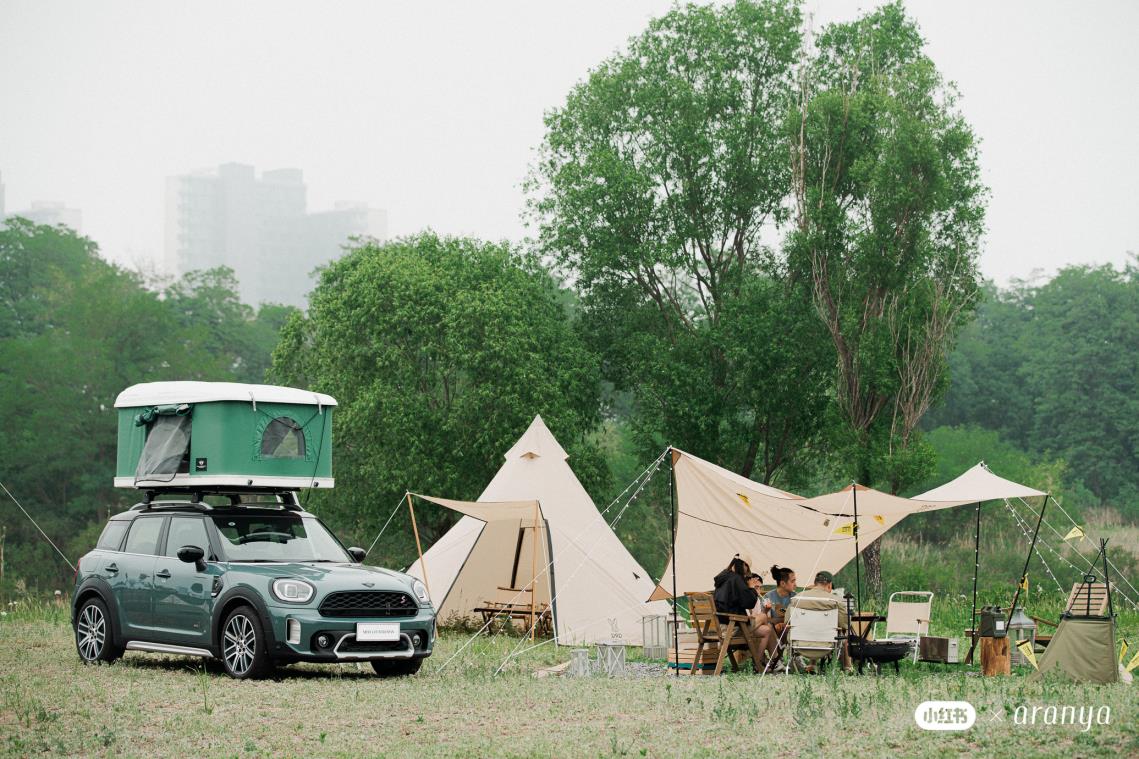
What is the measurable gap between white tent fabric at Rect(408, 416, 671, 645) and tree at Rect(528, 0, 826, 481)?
975cm

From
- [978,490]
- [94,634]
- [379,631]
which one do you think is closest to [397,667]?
[379,631]

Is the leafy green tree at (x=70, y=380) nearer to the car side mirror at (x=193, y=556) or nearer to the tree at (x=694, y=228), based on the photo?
the tree at (x=694, y=228)

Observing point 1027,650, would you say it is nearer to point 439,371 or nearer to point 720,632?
point 720,632

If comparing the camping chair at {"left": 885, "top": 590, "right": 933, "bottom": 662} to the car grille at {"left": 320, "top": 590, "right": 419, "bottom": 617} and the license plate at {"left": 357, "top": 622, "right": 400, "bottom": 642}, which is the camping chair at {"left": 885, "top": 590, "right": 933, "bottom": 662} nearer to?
the car grille at {"left": 320, "top": 590, "right": 419, "bottom": 617}

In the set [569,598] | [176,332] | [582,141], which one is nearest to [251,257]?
[176,332]

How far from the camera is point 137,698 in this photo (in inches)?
378

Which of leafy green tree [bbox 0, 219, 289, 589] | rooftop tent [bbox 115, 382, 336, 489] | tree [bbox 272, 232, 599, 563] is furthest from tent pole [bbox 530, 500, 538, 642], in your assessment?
leafy green tree [bbox 0, 219, 289, 589]

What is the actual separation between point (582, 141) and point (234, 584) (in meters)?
19.9

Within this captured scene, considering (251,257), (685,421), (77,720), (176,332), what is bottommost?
(77,720)

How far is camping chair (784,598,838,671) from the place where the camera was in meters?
11.7

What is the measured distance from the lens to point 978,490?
46.7 ft

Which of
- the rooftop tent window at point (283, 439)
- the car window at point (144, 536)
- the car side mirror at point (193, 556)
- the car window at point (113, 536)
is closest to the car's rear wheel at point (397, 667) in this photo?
the car side mirror at point (193, 556)

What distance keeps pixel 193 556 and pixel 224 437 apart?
1.14m

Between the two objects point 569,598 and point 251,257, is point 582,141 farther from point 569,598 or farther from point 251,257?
point 251,257
